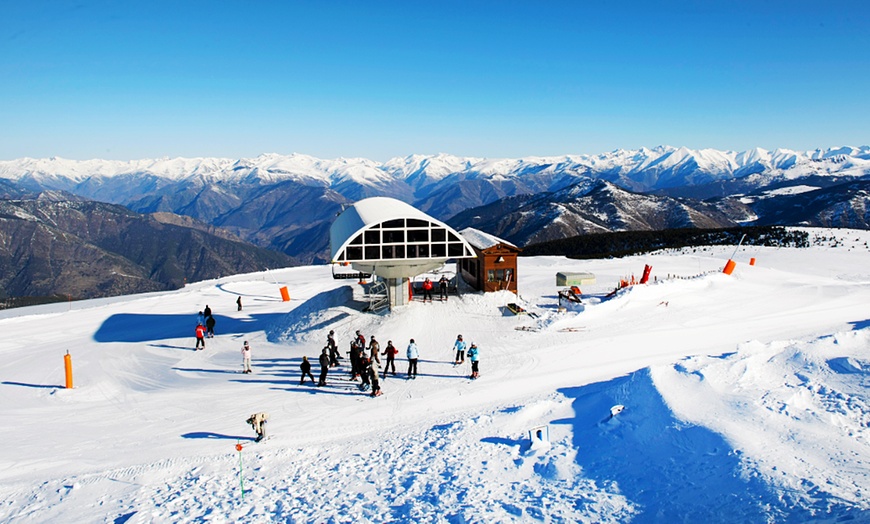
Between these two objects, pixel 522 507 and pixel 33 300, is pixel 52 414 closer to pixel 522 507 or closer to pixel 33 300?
pixel 522 507

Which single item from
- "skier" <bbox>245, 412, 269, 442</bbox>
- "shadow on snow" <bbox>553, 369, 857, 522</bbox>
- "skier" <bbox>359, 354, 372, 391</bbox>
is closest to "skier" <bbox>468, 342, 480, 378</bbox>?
"skier" <bbox>359, 354, 372, 391</bbox>

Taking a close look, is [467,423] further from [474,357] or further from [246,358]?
[246,358]

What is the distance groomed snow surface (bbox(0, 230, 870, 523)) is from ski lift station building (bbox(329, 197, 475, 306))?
6.41 ft

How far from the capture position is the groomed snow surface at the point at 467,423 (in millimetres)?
9219

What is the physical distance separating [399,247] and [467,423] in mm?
13565

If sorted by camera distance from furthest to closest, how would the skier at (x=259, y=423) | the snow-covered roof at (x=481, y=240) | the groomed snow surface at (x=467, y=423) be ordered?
1. the snow-covered roof at (x=481, y=240)
2. the skier at (x=259, y=423)
3. the groomed snow surface at (x=467, y=423)

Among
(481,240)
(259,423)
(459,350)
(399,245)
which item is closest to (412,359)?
(459,350)

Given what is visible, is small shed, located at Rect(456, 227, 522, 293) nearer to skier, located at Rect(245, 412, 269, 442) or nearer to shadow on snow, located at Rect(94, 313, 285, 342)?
shadow on snow, located at Rect(94, 313, 285, 342)

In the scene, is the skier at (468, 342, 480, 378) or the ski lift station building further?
the ski lift station building

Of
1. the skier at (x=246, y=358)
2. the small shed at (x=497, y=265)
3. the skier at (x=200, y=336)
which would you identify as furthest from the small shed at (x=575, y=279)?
the skier at (x=200, y=336)

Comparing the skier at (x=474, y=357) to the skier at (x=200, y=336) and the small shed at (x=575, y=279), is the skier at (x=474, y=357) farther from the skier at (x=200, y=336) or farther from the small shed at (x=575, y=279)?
the small shed at (x=575, y=279)

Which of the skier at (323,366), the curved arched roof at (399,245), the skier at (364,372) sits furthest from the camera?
the curved arched roof at (399,245)

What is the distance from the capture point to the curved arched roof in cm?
2516

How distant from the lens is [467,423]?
42.9 ft
